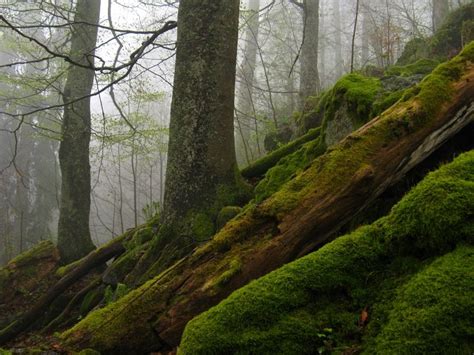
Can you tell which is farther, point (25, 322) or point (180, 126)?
point (25, 322)

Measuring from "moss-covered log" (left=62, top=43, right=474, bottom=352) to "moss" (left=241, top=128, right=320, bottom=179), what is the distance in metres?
2.57

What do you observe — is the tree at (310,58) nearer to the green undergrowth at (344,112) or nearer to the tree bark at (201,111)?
the green undergrowth at (344,112)

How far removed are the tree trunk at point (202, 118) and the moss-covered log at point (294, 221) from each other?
4.80 feet

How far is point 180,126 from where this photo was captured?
16.4 ft

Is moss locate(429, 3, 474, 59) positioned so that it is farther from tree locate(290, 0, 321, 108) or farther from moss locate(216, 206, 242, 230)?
moss locate(216, 206, 242, 230)

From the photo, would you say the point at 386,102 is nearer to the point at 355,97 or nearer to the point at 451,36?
the point at 355,97

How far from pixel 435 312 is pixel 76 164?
305 inches

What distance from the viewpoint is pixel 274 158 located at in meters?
6.18

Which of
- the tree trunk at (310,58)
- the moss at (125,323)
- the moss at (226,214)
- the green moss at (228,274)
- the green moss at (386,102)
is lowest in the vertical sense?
the moss at (125,323)

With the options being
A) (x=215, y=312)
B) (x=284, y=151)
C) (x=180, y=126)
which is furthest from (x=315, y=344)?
(x=284, y=151)

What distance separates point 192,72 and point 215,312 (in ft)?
10.8

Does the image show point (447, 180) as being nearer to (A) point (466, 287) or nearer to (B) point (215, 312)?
(A) point (466, 287)

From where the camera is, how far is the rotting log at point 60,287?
617 cm

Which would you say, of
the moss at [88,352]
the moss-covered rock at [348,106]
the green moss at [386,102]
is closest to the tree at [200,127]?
the moss-covered rock at [348,106]
